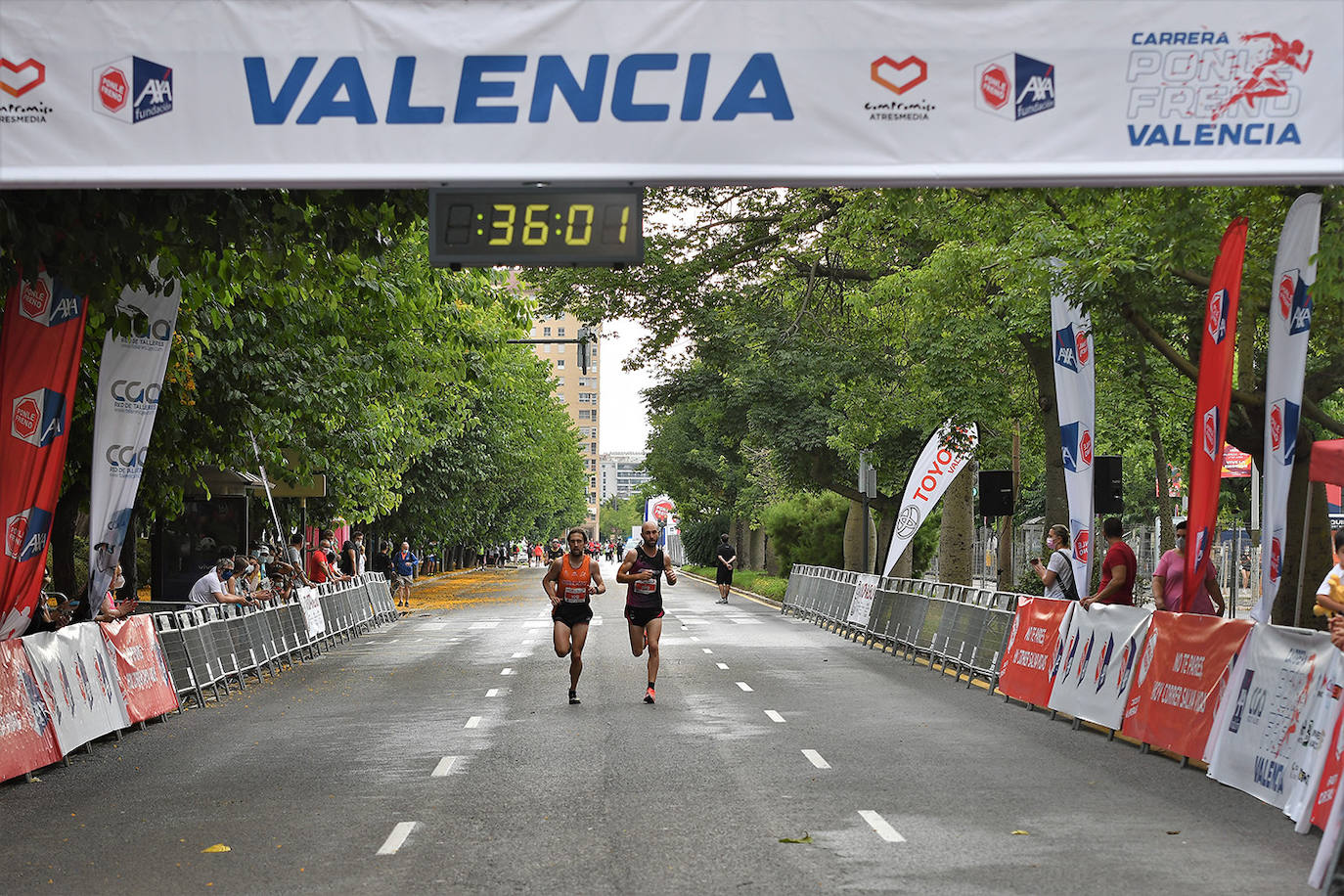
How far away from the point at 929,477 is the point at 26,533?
2084cm

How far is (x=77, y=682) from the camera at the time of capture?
13281mm

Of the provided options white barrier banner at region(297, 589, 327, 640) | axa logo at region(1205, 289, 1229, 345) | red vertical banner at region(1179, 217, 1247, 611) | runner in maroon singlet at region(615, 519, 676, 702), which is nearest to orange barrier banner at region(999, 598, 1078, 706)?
red vertical banner at region(1179, 217, 1247, 611)

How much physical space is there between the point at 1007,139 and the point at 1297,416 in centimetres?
447

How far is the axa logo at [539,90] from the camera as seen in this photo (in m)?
8.62

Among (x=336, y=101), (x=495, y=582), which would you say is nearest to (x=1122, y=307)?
(x=336, y=101)

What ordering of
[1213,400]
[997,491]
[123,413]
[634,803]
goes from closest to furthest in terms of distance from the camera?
[634,803] < [1213,400] < [123,413] < [997,491]

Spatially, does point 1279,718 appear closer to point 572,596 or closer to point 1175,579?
point 1175,579

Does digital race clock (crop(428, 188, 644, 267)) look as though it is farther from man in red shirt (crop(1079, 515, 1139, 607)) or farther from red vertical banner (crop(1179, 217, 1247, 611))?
man in red shirt (crop(1079, 515, 1139, 607))

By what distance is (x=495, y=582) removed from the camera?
68875 millimetres

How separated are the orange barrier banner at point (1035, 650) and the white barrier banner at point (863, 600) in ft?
33.3

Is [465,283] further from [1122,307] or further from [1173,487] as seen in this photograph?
[1173,487]

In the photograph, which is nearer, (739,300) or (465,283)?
(465,283)

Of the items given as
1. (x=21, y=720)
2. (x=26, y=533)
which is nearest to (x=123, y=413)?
(x=26, y=533)

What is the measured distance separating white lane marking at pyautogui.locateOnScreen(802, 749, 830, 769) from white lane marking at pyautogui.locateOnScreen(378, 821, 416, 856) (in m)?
3.63
